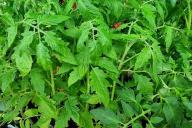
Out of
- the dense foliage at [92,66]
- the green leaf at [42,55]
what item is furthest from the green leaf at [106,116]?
the green leaf at [42,55]

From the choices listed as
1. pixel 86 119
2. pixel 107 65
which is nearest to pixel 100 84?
pixel 107 65

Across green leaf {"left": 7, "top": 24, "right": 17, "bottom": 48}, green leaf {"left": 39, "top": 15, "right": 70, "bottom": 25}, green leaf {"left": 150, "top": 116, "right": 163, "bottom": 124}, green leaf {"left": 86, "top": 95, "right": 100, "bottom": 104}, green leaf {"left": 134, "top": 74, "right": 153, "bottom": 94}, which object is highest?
green leaf {"left": 39, "top": 15, "right": 70, "bottom": 25}

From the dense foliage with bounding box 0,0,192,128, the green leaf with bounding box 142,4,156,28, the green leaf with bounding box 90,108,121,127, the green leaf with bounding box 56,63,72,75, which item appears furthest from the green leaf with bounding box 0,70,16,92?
the green leaf with bounding box 142,4,156,28


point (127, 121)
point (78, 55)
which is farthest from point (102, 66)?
point (127, 121)

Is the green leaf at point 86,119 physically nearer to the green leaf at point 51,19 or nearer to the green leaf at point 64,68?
the green leaf at point 64,68

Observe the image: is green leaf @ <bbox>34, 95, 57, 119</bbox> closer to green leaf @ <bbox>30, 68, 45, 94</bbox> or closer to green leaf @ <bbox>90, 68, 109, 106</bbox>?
green leaf @ <bbox>30, 68, 45, 94</bbox>
